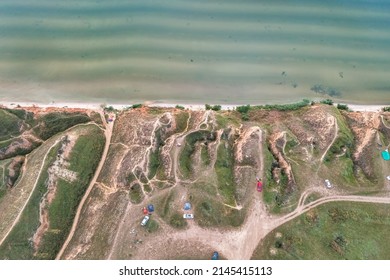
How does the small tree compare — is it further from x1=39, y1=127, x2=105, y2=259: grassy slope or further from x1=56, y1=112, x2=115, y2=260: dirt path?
→ x1=39, y1=127, x2=105, y2=259: grassy slope

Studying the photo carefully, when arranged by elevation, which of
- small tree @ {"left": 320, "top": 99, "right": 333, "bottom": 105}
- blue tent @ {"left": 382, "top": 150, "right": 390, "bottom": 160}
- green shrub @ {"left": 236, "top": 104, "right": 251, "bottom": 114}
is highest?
green shrub @ {"left": 236, "top": 104, "right": 251, "bottom": 114}

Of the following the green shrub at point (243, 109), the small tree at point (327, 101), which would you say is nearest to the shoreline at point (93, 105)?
the green shrub at point (243, 109)

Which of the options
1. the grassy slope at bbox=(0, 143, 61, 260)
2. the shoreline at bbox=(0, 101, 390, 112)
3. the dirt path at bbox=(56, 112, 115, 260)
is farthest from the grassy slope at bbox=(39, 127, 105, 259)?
the shoreline at bbox=(0, 101, 390, 112)

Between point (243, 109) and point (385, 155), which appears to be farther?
point (243, 109)

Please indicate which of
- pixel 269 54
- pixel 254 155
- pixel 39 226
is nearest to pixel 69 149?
pixel 39 226

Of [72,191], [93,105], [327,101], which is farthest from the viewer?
[327,101]

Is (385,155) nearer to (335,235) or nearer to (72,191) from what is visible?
(335,235)

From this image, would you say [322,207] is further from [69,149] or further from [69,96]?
[69,96]

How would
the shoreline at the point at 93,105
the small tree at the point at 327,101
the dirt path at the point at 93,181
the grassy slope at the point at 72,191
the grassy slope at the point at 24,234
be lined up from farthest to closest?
the small tree at the point at 327,101 → the shoreline at the point at 93,105 → the dirt path at the point at 93,181 → the grassy slope at the point at 72,191 → the grassy slope at the point at 24,234

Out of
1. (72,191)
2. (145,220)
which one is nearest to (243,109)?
(145,220)

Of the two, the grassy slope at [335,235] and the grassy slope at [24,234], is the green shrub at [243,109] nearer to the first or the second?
the grassy slope at [335,235]

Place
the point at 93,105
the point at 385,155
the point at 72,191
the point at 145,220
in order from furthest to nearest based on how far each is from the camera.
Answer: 1. the point at 93,105
2. the point at 385,155
3. the point at 72,191
4. the point at 145,220
